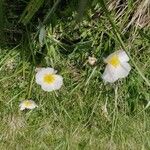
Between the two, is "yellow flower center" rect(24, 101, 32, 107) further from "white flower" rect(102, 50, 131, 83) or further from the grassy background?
"white flower" rect(102, 50, 131, 83)

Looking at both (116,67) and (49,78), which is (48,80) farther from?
(116,67)

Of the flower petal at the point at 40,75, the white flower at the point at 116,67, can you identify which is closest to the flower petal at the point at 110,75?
the white flower at the point at 116,67

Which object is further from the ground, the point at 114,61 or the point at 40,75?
the point at 40,75

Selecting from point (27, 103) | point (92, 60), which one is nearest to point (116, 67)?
point (92, 60)

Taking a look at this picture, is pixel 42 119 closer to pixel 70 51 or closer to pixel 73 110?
pixel 73 110

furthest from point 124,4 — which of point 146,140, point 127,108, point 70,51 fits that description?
point 146,140
